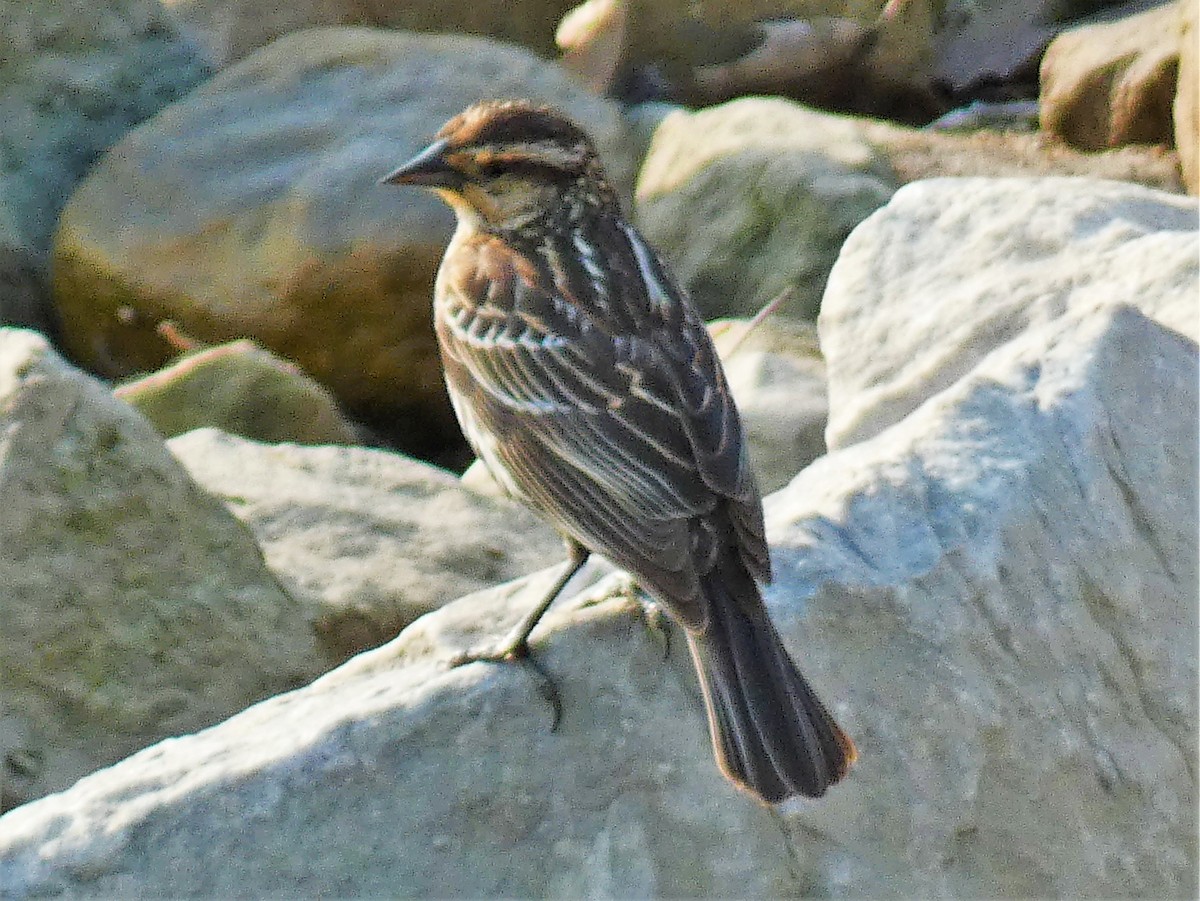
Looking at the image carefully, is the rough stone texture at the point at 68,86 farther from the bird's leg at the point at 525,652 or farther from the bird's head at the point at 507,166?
the bird's leg at the point at 525,652

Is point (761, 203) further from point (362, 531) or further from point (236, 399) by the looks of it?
point (362, 531)

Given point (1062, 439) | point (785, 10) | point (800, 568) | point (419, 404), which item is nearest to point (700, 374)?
point (800, 568)

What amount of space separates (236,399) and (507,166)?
2.97 metres

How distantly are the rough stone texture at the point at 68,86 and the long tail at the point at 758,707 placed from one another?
19.8ft

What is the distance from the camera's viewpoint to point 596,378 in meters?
4.14

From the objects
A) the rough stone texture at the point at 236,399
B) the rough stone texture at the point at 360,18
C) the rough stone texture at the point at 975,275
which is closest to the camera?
the rough stone texture at the point at 975,275

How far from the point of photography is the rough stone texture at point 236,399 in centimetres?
730

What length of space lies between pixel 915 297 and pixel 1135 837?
195cm

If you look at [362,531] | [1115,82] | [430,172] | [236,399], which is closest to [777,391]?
[362,531]

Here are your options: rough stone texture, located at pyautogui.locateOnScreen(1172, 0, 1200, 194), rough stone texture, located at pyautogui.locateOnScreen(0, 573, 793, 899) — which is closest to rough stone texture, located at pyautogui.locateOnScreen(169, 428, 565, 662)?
rough stone texture, located at pyautogui.locateOnScreen(0, 573, 793, 899)

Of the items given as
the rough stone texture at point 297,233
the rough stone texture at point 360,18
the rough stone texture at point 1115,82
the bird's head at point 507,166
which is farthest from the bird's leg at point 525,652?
the rough stone texture at point 360,18

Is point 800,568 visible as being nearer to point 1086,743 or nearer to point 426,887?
point 1086,743

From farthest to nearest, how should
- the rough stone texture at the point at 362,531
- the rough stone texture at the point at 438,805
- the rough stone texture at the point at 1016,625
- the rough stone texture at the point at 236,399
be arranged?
1. the rough stone texture at the point at 236,399
2. the rough stone texture at the point at 362,531
3. the rough stone texture at the point at 1016,625
4. the rough stone texture at the point at 438,805

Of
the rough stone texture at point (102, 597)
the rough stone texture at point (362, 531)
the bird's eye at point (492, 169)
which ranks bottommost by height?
the rough stone texture at point (362, 531)
